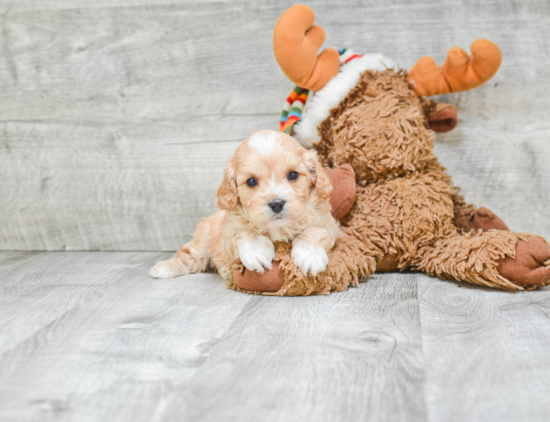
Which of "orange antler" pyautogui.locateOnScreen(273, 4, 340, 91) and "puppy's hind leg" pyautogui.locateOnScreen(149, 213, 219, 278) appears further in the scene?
"puppy's hind leg" pyautogui.locateOnScreen(149, 213, 219, 278)

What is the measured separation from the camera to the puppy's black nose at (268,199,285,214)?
1.57 metres

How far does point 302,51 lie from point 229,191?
2.07ft

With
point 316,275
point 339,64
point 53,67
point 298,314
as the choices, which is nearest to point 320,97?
point 339,64

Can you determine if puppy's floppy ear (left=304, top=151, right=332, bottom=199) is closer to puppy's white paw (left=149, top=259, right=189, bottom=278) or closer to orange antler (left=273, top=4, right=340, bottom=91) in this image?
orange antler (left=273, top=4, right=340, bottom=91)

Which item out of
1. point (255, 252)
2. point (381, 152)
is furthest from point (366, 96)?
point (255, 252)

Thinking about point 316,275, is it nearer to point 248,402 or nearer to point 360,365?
point 360,365

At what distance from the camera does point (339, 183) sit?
1.89 meters

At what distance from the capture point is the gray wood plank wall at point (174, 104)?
88.4 inches

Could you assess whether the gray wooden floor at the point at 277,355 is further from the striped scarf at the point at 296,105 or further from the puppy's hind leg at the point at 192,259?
the striped scarf at the point at 296,105

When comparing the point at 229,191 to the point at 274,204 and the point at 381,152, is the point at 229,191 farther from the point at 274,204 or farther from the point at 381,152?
the point at 381,152

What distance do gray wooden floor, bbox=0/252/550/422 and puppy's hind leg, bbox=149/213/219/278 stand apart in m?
0.21

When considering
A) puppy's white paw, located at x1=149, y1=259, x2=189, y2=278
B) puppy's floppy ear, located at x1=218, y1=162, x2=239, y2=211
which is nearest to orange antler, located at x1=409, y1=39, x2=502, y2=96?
puppy's floppy ear, located at x1=218, y1=162, x2=239, y2=211

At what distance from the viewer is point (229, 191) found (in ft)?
5.60

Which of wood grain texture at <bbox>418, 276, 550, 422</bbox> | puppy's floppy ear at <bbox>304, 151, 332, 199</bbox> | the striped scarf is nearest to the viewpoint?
wood grain texture at <bbox>418, 276, 550, 422</bbox>
